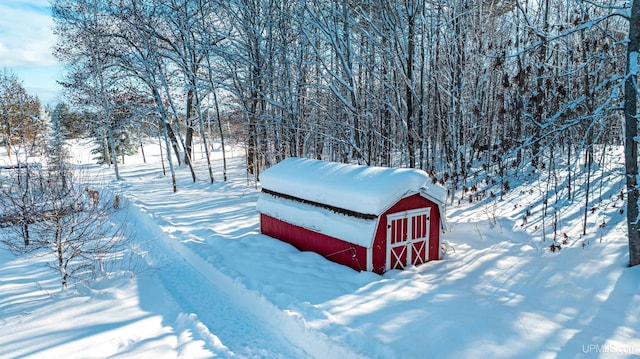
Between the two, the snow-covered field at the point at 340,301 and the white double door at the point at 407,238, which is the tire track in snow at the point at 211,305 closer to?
the snow-covered field at the point at 340,301

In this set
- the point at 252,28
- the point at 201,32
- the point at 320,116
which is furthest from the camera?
the point at 320,116

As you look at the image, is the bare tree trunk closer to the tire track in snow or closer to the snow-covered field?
the snow-covered field

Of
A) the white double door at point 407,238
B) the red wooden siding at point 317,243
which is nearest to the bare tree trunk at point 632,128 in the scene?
the white double door at point 407,238

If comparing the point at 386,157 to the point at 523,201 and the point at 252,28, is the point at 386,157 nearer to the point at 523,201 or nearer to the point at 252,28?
the point at 523,201

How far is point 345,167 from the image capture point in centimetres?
1027

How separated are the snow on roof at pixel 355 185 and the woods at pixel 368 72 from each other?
2913mm

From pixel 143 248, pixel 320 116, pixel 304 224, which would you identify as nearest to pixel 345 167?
pixel 304 224

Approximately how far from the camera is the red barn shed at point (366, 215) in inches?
339

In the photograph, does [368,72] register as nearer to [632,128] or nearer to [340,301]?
[632,128]

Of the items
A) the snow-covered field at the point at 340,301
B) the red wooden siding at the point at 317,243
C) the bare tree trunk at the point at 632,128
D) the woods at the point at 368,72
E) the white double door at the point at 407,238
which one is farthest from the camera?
the woods at the point at 368,72

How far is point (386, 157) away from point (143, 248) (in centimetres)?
1047

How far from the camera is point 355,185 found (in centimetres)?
898

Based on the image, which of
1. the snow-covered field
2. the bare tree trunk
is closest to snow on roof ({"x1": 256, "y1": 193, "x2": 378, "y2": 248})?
the snow-covered field

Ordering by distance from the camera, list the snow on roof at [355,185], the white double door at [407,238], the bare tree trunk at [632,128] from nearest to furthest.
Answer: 1. the bare tree trunk at [632,128]
2. the snow on roof at [355,185]
3. the white double door at [407,238]
